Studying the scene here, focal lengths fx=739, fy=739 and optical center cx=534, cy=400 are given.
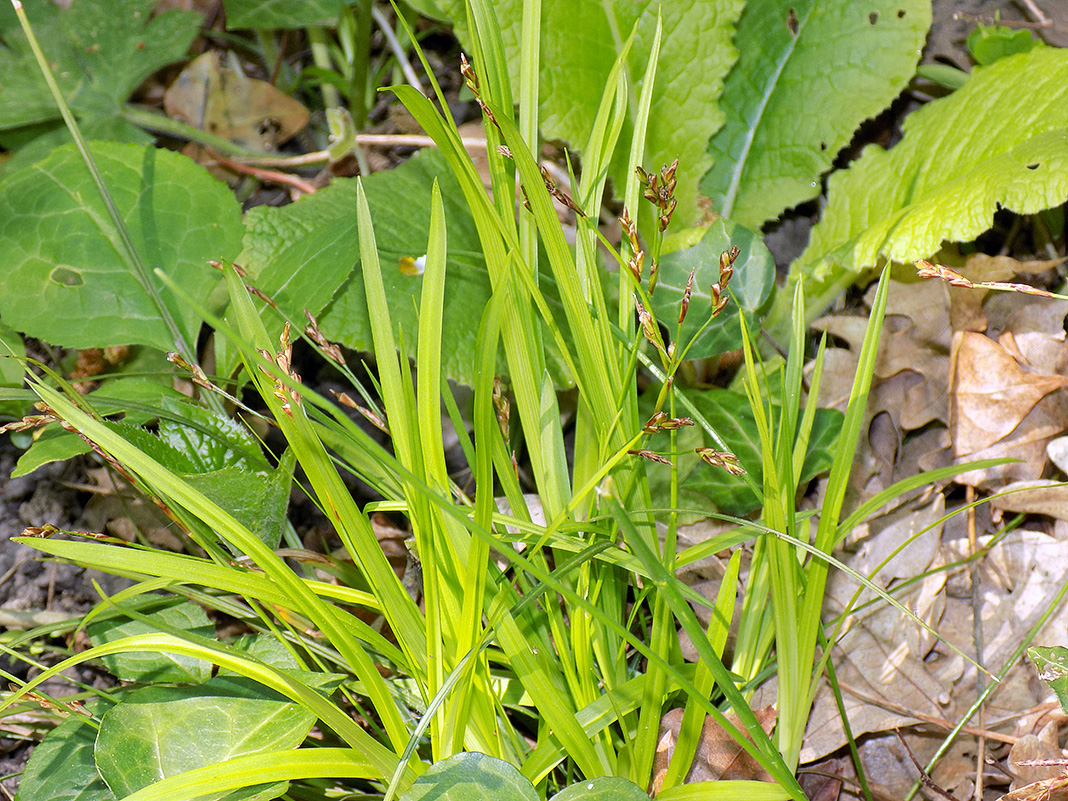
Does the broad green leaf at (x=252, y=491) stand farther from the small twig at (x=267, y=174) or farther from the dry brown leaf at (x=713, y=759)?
the small twig at (x=267, y=174)

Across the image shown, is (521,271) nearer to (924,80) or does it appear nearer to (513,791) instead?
(513,791)

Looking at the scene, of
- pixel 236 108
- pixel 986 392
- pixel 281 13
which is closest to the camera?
pixel 986 392

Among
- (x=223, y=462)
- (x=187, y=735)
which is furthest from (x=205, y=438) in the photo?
(x=187, y=735)

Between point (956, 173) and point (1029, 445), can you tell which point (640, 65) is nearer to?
point (956, 173)

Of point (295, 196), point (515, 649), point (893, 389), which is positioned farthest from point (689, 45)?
point (515, 649)

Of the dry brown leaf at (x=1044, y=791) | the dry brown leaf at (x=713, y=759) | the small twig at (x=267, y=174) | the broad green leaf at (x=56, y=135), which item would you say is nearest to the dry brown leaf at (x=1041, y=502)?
the dry brown leaf at (x=1044, y=791)

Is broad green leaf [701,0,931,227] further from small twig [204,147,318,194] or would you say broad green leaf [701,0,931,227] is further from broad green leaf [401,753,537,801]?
broad green leaf [401,753,537,801]

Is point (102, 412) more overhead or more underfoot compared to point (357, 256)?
more underfoot
